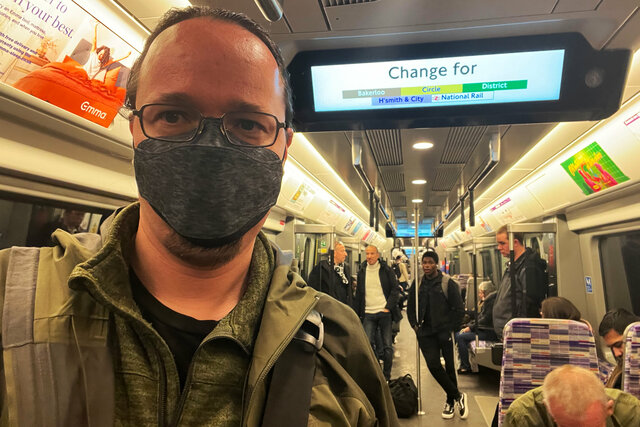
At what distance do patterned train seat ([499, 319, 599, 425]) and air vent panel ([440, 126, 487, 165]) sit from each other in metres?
2.05

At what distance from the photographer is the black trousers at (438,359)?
199 inches

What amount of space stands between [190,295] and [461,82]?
2010 millimetres

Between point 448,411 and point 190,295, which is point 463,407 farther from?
point 190,295

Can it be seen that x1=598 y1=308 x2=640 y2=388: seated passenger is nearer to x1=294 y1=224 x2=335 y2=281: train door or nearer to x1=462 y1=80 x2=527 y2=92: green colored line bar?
x1=462 y1=80 x2=527 y2=92: green colored line bar

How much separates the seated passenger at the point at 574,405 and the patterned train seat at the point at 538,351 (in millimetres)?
718

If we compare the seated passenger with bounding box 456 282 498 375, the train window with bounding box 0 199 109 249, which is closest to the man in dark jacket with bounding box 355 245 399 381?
the seated passenger with bounding box 456 282 498 375

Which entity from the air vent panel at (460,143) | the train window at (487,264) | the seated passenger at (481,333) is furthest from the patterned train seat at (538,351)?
the train window at (487,264)

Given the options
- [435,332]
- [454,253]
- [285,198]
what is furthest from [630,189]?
[454,253]

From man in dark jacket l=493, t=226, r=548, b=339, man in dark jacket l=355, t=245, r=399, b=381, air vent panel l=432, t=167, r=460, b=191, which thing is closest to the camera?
man in dark jacket l=493, t=226, r=548, b=339

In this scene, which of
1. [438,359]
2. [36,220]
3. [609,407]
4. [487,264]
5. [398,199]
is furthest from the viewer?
[487,264]

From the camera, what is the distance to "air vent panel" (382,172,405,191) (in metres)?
6.68

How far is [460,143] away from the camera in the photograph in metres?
4.74

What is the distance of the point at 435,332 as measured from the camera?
5203 millimetres

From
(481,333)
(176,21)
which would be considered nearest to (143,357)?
(176,21)
